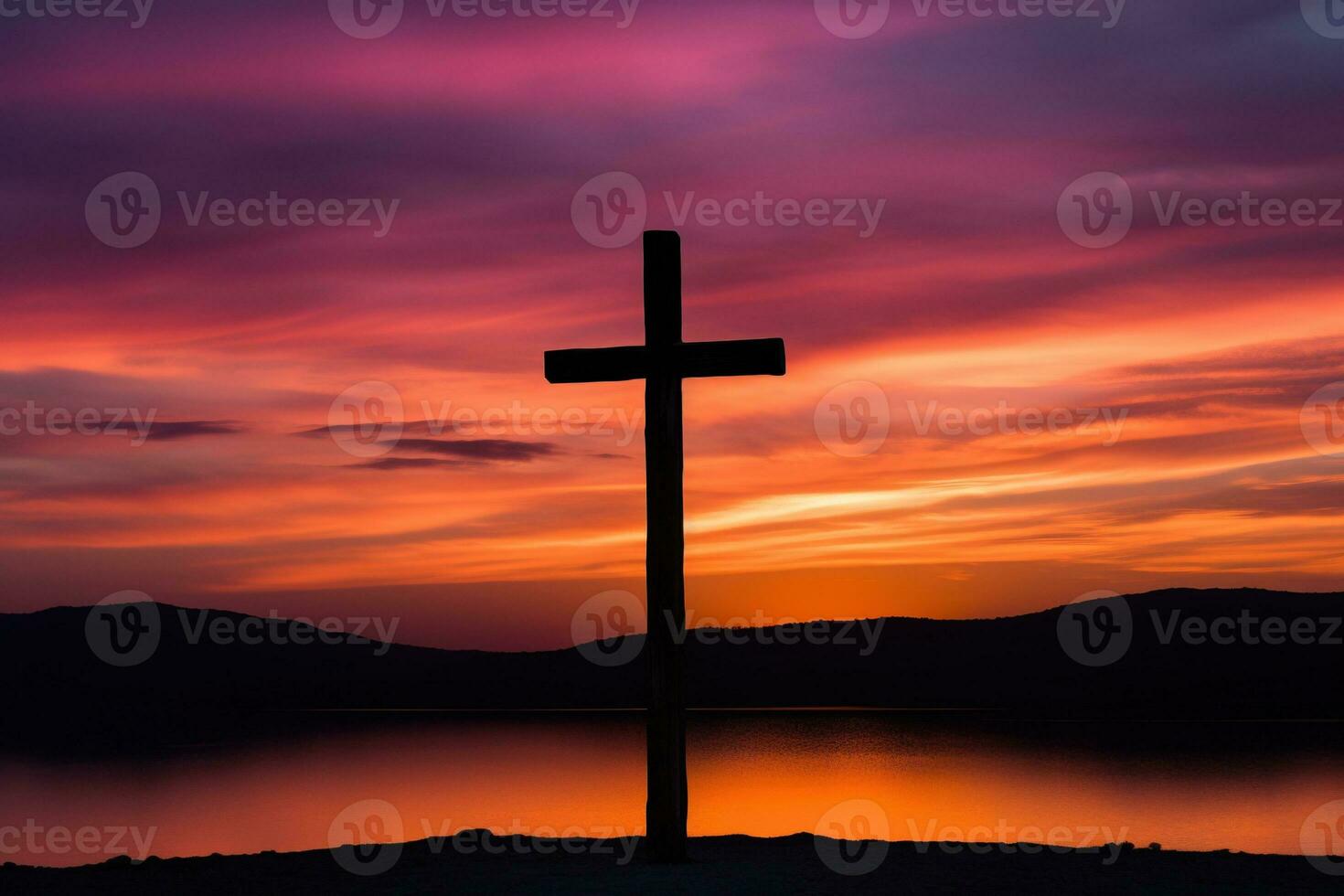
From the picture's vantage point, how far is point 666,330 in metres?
13.4

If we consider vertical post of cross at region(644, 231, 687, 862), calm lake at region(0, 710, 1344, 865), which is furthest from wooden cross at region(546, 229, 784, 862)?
calm lake at region(0, 710, 1344, 865)

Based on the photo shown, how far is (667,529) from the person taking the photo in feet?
42.7

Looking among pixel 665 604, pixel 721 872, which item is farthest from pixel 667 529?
pixel 721 872

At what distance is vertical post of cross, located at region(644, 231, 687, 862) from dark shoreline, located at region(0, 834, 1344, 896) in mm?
540

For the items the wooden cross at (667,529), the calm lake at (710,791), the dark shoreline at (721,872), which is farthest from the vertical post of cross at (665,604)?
the calm lake at (710,791)

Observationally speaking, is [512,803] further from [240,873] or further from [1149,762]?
[1149,762]

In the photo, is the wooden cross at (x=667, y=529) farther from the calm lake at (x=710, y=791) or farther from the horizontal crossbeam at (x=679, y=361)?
the calm lake at (x=710, y=791)

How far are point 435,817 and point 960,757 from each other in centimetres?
5490

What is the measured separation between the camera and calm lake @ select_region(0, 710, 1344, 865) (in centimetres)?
3803

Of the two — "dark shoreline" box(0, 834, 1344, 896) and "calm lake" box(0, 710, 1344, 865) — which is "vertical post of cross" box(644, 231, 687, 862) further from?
"calm lake" box(0, 710, 1344, 865)

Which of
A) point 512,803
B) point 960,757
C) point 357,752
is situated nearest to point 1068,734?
point 960,757

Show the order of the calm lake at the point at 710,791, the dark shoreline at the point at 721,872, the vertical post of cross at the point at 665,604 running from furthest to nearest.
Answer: the calm lake at the point at 710,791, the vertical post of cross at the point at 665,604, the dark shoreline at the point at 721,872

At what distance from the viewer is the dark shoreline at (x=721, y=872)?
39.9 ft

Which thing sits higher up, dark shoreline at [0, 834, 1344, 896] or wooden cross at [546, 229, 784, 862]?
wooden cross at [546, 229, 784, 862]
